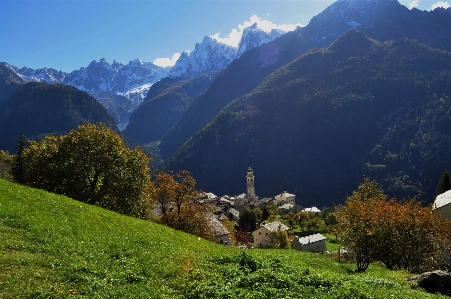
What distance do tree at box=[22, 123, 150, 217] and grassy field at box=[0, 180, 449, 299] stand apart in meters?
12.0

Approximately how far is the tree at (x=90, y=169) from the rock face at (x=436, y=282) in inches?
1077

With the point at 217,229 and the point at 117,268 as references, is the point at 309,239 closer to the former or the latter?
the point at 217,229

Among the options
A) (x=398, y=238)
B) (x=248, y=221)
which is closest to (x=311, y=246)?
(x=248, y=221)

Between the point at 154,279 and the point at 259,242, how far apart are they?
7184 cm

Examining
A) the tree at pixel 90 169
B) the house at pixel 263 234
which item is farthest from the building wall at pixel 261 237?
the tree at pixel 90 169

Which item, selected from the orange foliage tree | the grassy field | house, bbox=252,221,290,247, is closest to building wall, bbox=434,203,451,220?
the orange foliage tree

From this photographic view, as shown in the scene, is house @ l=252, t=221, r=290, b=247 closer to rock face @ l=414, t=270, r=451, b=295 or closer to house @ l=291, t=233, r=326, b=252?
house @ l=291, t=233, r=326, b=252

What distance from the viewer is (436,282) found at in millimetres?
19609

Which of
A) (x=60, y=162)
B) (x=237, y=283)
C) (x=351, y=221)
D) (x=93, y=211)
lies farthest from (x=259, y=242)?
(x=237, y=283)

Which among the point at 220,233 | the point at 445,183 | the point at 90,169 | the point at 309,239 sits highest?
the point at 445,183

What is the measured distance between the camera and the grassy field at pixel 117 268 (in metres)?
12.8

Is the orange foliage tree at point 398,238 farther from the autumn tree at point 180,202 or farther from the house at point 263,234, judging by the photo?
the house at point 263,234

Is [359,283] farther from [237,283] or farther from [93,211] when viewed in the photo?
[93,211]

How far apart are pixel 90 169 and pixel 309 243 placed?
55584 mm
